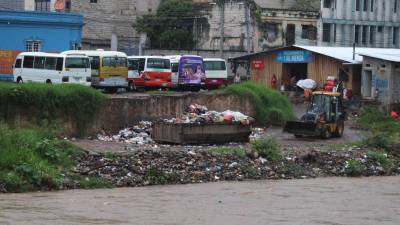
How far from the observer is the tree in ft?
202

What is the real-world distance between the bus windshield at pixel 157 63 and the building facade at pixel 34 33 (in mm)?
8215

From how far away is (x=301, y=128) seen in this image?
31828 mm

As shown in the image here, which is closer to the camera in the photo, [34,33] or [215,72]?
[215,72]

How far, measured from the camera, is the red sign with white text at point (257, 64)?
4962 centimetres

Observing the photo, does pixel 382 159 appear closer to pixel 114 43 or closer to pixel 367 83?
pixel 367 83

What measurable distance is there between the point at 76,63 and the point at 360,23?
111 feet

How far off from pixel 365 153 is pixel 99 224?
15231 millimetres

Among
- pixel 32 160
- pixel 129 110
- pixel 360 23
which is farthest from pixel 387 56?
pixel 32 160

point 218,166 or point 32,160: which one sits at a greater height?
point 32,160

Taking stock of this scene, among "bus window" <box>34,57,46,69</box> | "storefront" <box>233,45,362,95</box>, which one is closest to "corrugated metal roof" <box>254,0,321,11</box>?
"storefront" <box>233,45,362,95</box>

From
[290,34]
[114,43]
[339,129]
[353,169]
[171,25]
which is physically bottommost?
[353,169]

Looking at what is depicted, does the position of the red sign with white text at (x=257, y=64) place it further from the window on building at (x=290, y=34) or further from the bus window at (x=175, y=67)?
the bus window at (x=175, y=67)

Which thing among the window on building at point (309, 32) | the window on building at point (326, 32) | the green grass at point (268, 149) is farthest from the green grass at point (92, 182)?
the window on building at point (326, 32)

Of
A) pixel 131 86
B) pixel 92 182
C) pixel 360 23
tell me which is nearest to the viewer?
pixel 92 182
